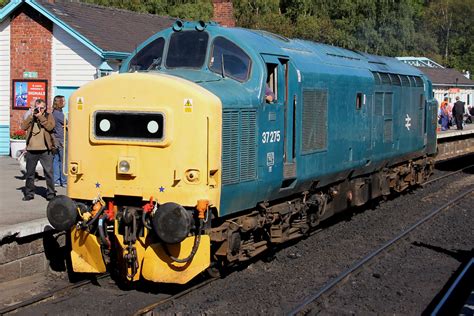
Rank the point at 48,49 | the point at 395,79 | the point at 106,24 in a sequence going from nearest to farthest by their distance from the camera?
the point at 395,79, the point at 48,49, the point at 106,24

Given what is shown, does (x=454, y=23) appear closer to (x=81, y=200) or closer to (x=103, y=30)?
(x=103, y=30)

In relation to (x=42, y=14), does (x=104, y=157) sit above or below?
below

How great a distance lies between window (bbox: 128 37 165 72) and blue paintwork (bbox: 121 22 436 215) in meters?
0.10

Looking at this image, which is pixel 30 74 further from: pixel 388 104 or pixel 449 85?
pixel 449 85

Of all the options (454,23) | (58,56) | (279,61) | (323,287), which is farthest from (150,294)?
(454,23)

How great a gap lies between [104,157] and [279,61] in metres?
2.70

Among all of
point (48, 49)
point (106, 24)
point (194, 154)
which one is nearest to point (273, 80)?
point (194, 154)

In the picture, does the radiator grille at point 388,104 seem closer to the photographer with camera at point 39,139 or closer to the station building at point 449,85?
the photographer with camera at point 39,139

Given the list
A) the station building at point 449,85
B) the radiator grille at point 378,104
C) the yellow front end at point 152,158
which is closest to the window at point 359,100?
the radiator grille at point 378,104

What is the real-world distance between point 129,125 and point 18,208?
4.11m

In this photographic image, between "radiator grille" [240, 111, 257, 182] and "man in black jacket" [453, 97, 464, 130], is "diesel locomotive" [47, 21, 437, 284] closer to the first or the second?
"radiator grille" [240, 111, 257, 182]

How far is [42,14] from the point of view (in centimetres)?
1919

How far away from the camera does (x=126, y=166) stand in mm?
7910

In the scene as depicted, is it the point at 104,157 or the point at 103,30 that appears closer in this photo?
the point at 104,157
